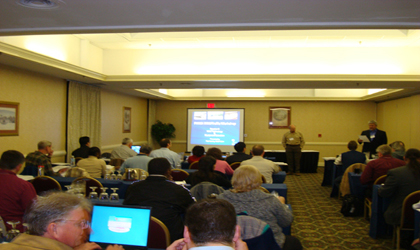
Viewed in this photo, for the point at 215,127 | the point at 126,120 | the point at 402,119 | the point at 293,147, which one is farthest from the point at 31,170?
Answer: the point at 402,119

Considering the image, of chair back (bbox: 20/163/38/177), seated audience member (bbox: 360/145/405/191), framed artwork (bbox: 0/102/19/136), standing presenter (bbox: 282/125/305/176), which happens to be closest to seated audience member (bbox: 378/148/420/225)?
seated audience member (bbox: 360/145/405/191)

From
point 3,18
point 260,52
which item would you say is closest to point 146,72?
point 260,52

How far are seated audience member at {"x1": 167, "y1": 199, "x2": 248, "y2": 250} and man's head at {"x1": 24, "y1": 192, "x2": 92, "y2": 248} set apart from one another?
496 millimetres

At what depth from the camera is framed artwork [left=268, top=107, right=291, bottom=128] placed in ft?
40.5

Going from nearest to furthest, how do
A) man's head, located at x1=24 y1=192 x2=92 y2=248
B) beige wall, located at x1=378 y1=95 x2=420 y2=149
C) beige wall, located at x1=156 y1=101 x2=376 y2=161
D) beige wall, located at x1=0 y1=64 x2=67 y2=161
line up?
→ man's head, located at x1=24 y1=192 x2=92 y2=248
beige wall, located at x1=0 y1=64 x2=67 y2=161
beige wall, located at x1=378 y1=95 x2=420 y2=149
beige wall, located at x1=156 y1=101 x2=376 y2=161

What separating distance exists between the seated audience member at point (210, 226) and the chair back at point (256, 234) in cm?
45

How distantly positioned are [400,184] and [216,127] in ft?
25.2

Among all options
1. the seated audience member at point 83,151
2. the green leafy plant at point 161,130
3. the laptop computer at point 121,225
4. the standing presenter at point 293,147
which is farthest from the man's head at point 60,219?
the green leafy plant at point 161,130

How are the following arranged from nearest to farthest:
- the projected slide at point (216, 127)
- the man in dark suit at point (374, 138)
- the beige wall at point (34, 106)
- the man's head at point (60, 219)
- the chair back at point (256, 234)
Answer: the man's head at point (60, 219)
the chair back at point (256, 234)
the beige wall at point (34, 106)
the man in dark suit at point (374, 138)
the projected slide at point (216, 127)

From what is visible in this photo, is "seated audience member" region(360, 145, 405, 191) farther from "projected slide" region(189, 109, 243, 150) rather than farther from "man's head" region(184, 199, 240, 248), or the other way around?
"projected slide" region(189, 109, 243, 150)

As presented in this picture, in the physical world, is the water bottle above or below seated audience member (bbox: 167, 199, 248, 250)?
below

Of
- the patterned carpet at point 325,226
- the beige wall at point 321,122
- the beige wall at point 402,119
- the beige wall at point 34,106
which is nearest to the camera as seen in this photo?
the patterned carpet at point 325,226

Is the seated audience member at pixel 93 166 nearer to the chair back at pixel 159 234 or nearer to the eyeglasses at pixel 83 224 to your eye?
the chair back at pixel 159 234

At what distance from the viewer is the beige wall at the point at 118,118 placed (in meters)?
9.45
